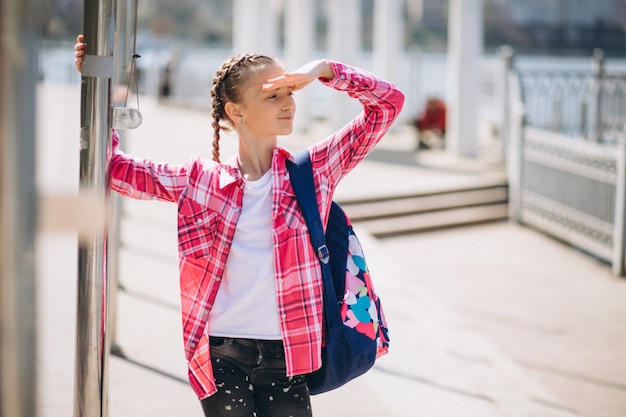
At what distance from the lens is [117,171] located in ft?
8.16

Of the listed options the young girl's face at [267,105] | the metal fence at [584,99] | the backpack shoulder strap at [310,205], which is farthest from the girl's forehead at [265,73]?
the metal fence at [584,99]

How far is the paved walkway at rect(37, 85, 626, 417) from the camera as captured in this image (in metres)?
3.58

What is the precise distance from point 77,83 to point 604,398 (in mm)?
3374

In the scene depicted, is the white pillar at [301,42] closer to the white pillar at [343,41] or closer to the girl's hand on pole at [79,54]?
the white pillar at [343,41]

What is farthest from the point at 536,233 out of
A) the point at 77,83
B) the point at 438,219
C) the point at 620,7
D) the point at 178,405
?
the point at 620,7

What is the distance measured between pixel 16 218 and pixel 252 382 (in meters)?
1.42

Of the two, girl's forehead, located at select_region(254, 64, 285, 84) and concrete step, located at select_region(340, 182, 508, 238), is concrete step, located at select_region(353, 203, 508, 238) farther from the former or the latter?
girl's forehead, located at select_region(254, 64, 285, 84)

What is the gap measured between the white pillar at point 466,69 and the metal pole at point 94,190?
1104 cm

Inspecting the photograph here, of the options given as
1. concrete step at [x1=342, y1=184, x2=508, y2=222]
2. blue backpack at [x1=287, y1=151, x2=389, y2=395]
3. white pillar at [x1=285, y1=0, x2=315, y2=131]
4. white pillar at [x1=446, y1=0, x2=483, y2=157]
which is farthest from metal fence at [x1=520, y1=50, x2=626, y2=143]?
Answer: blue backpack at [x1=287, y1=151, x2=389, y2=395]

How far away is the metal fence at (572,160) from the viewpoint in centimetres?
845

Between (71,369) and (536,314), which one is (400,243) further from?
(71,369)

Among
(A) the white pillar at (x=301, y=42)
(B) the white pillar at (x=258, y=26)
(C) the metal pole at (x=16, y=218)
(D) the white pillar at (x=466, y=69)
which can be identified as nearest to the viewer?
(C) the metal pole at (x=16, y=218)

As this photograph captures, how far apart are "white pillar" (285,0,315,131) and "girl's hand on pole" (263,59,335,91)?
44.0 feet

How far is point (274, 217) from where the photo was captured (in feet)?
7.91
